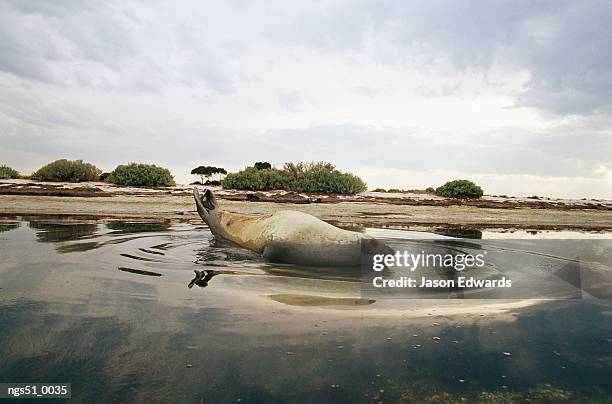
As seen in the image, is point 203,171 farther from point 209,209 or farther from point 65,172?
point 209,209

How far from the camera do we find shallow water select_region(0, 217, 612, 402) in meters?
1.89

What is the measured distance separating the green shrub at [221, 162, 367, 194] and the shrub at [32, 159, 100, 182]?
356 inches

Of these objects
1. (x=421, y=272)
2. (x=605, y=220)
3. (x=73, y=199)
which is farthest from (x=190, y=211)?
(x=605, y=220)

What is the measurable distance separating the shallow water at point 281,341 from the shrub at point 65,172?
24.1 meters

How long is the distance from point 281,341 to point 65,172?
2722cm

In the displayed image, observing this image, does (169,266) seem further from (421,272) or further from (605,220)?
(605,220)

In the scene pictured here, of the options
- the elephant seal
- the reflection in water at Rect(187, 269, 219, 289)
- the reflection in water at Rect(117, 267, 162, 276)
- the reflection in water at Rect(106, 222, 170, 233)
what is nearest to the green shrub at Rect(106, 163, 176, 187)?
the reflection in water at Rect(106, 222, 170, 233)

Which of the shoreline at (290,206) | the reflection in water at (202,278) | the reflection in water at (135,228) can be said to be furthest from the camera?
the shoreline at (290,206)

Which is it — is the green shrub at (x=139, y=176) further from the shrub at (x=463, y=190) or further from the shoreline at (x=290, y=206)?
the shrub at (x=463, y=190)

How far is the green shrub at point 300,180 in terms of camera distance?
24.3 m

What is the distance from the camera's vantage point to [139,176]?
2473cm

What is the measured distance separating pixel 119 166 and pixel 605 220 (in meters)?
27.3

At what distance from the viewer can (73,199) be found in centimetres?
1772

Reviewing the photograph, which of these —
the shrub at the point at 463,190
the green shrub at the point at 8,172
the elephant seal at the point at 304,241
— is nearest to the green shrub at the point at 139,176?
the green shrub at the point at 8,172
